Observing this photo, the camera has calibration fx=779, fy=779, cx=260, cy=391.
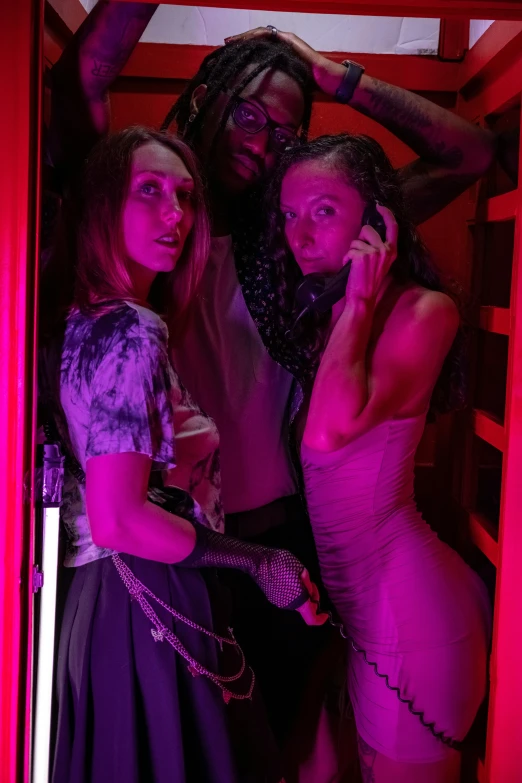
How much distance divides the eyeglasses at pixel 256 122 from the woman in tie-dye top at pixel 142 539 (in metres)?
0.20

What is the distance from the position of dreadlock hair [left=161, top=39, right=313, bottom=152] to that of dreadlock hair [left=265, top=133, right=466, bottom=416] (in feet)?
0.51

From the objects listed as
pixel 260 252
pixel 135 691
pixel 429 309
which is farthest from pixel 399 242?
pixel 135 691

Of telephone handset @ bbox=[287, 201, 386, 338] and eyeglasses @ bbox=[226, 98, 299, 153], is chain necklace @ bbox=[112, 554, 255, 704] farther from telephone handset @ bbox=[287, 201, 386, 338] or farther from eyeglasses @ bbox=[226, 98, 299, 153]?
eyeglasses @ bbox=[226, 98, 299, 153]

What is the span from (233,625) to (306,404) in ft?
1.78

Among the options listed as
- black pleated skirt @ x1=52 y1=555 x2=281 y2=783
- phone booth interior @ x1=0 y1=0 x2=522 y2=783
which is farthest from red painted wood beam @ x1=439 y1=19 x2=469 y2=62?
black pleated skirt @ x1=52 y1=555 x2=281 y2=783

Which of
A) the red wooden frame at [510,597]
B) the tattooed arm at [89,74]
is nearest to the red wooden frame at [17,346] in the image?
the tattooed arm at [89,74]

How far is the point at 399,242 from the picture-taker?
1.69m

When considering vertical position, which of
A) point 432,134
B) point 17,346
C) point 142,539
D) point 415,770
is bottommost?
point 415,770

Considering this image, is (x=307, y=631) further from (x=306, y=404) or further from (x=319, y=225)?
(x=319, y=225)

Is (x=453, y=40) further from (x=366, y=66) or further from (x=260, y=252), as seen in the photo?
(x=260, y=252)

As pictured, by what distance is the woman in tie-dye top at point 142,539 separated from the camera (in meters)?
1.41

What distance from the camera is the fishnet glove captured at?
1539mm

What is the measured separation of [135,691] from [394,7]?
53.7 inches

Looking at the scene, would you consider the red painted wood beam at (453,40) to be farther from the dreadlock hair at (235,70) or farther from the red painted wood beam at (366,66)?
the dreadlock hair at (235,70)
